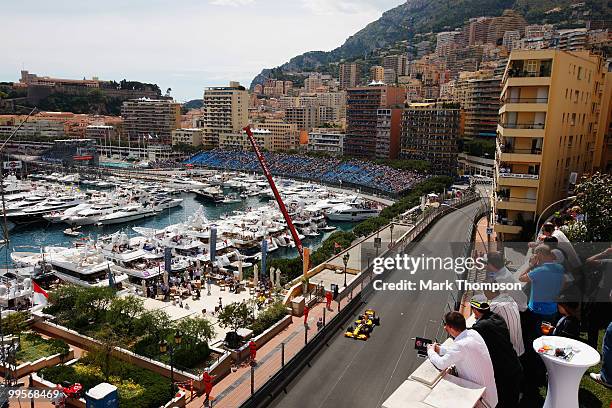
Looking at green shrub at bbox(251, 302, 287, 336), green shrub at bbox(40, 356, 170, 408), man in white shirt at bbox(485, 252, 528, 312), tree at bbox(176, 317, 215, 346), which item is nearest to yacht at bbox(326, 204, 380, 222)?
green shrub at bbox(251, 302, 287, 336)

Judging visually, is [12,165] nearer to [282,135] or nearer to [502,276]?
[282,135]

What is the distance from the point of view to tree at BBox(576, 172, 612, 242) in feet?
38.4

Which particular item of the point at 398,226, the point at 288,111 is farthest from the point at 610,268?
the point at 288,111

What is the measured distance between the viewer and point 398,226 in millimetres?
33062

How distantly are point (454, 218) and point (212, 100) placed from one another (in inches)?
3469

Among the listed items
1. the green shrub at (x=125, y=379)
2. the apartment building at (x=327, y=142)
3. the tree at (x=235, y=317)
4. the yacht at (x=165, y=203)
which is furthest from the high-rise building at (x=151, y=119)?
the green shrub at (x=125, y=379)

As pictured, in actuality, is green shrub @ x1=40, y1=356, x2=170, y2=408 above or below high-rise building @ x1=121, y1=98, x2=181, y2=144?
below

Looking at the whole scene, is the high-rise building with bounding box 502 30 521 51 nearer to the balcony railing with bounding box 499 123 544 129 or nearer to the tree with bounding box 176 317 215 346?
the balcony railing with bounding box 499 123 544 129

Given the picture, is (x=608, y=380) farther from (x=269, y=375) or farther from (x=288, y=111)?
(x=288, y=111)

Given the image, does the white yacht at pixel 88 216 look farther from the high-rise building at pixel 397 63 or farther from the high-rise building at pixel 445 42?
the high-rise building at pixel 445 42

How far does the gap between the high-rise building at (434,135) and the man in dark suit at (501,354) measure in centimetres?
6657

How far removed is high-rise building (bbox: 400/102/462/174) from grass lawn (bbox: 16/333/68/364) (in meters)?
61.0

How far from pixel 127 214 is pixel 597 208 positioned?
4651cm

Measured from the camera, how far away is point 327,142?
95.2 metres
